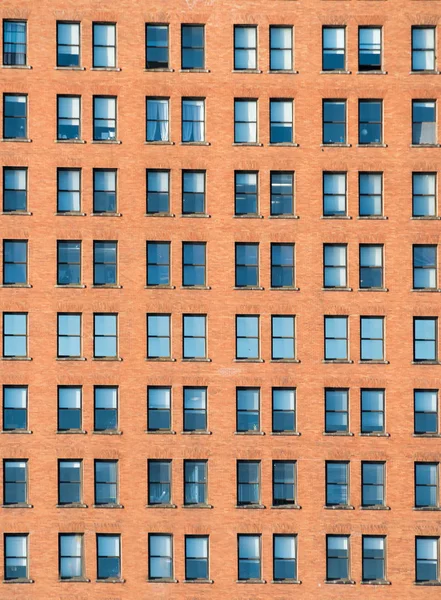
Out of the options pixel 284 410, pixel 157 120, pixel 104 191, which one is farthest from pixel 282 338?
pixel 157 120

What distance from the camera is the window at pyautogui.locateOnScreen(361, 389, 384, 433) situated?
2603 inches

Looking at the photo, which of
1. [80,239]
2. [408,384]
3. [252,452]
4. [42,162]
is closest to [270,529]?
[252,452]

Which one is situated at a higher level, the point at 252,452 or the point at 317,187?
the point at 317,187

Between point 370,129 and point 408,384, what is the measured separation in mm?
13539

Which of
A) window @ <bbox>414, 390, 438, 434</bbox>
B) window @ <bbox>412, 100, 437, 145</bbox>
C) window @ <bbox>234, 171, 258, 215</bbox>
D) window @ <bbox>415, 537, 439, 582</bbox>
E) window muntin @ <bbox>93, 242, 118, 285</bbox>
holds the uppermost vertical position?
window @ <bbox>412, 100, 437, 145</bbox>

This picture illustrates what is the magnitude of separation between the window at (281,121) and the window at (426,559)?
21853 millimetres

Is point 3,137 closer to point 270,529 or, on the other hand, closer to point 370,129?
point 370,129

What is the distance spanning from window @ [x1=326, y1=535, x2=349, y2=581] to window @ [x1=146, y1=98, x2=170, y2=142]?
22.4 m

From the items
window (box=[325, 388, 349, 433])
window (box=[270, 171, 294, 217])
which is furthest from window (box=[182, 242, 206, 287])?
window (box=[325, 388, 349, 433])

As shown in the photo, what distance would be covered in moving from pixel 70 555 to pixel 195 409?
A: 9.76 metres

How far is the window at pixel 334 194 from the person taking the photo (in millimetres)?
67000

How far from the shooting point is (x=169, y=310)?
2596 inches

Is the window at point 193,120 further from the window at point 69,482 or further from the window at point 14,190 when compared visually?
the window at point 69,482

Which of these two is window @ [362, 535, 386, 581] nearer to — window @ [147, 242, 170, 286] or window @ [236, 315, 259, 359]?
window @ [236, 315, 259, 359]
